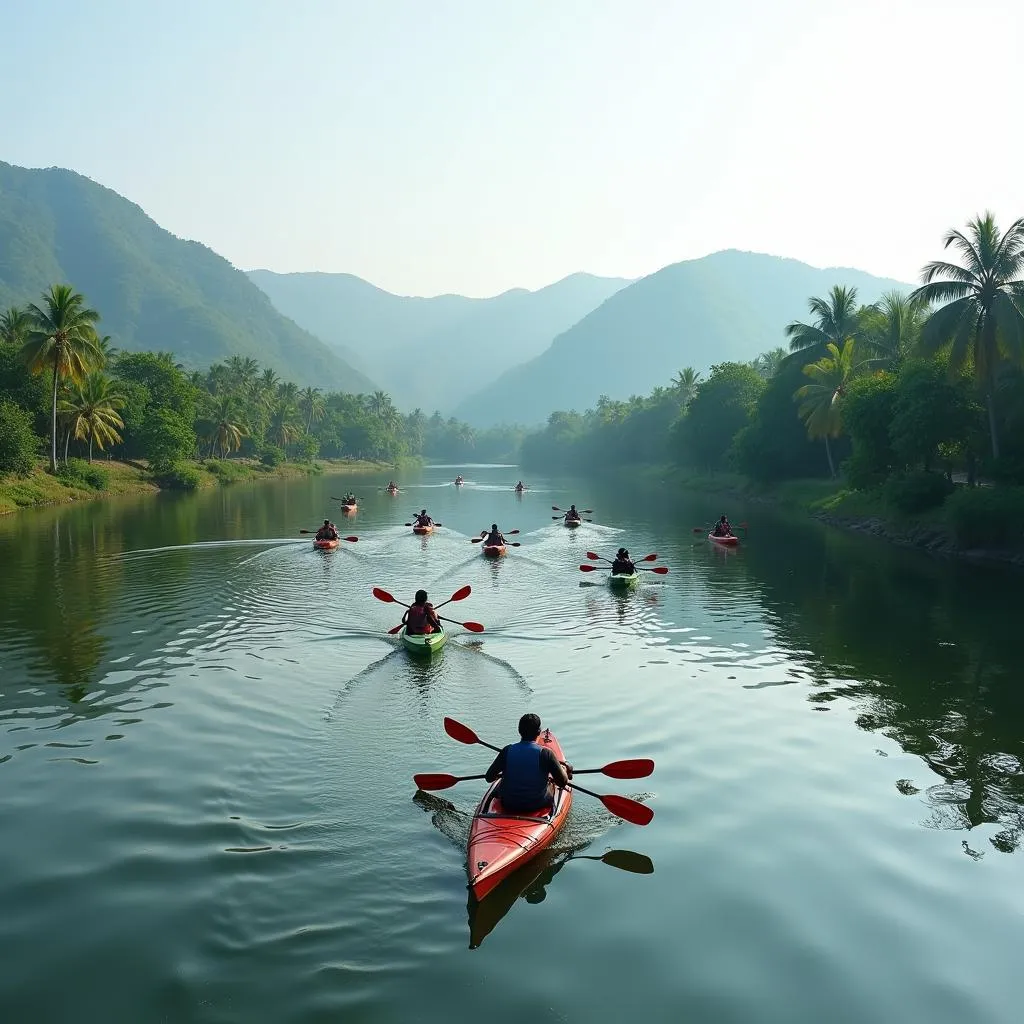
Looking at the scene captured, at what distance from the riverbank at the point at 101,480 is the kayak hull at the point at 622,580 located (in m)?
42.8

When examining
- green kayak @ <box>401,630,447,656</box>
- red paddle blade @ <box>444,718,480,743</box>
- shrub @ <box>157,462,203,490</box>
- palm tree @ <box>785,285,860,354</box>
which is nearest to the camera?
red paddle blade @ <box>444,718,480,743</box>

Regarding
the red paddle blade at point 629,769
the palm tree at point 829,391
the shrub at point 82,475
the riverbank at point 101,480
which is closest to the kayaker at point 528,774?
the red paddle blade at point 629,769

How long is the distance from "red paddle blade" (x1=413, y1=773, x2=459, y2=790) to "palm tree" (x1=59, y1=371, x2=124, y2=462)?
2643 inches

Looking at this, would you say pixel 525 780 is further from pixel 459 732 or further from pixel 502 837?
pixel 459 732

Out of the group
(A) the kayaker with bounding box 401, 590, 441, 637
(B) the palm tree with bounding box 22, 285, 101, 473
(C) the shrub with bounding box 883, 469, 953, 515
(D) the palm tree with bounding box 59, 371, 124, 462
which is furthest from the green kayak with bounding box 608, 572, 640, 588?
(D) the palm tree with bounding box 59, 371, 124, 462

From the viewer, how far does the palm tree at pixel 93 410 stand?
6996cm

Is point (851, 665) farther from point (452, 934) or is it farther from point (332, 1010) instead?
point (332, 1010)

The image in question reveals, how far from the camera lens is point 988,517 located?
37750 millimetres

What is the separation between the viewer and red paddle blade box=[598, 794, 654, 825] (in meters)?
11.1

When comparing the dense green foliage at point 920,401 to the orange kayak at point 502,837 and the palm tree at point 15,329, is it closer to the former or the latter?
the orange kayak at point 502,837

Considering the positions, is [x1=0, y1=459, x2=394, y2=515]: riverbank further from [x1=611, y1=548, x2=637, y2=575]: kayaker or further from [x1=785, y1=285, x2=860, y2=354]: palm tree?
[x1=785, y1=285, x2=860, y2=354]: palm tree

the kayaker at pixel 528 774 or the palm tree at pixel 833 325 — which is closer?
the kayaker at pixel 528 774

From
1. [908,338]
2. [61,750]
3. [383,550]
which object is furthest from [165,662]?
[908,338]

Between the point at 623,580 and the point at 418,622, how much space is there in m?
11.4
